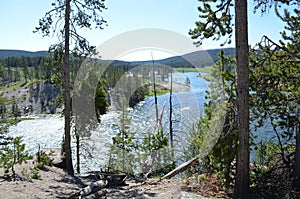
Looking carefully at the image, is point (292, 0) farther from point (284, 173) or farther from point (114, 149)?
point (114, 149)

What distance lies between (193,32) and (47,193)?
5.60 m

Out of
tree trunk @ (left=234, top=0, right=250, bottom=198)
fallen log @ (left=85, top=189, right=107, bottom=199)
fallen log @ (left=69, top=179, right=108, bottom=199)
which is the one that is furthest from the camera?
fallen log @ (left=69, top=179, right=108, bottom=199)

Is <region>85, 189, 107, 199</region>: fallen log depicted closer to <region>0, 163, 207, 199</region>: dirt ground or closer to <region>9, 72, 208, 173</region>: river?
<region>0, 163, 207, 199</region>: dirt ground

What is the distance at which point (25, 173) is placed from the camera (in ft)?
29.1

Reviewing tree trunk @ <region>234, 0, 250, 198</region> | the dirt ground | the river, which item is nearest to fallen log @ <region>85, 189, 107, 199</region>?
the dirt ground

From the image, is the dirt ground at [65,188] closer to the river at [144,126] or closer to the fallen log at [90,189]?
the fallen log at [90,189]

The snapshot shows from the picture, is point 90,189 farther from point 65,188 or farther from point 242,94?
point 242,94

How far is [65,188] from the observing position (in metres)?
8.24

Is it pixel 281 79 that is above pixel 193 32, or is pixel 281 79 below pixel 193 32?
below

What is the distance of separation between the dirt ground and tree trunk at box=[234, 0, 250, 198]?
1231 millimetres

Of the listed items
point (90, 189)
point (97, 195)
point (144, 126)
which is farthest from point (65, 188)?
point (144, 126)

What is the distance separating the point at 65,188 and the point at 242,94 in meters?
5.72

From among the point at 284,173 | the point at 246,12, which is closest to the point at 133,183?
the point at 284,173

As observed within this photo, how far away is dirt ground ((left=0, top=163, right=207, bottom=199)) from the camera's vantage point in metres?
6.93
